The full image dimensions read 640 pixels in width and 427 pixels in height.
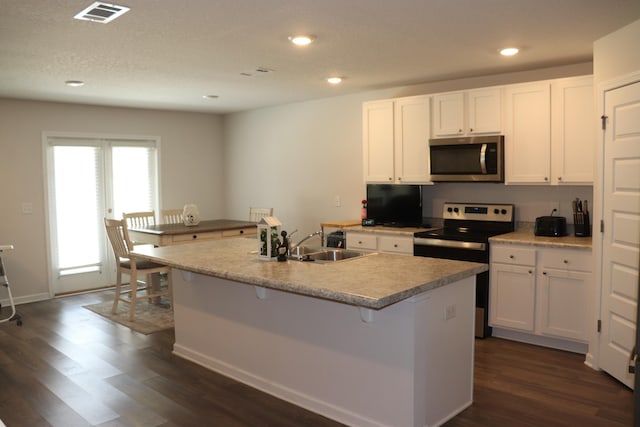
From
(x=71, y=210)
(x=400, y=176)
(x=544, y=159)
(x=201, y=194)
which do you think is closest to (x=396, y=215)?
(x=400, y=176)

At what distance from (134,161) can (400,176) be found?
375cm

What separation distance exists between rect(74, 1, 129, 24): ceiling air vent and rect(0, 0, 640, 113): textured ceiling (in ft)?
0.18

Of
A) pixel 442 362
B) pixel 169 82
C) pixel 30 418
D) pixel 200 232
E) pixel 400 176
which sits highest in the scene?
pixel 169 82

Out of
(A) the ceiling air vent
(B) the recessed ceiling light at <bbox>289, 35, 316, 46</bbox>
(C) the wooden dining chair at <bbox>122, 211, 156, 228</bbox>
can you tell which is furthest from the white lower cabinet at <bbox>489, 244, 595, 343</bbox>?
(C) the wooden dining chair at <bbox>122, 211, 156, 228</bbox>

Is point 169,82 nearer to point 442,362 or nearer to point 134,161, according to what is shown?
point 134,161

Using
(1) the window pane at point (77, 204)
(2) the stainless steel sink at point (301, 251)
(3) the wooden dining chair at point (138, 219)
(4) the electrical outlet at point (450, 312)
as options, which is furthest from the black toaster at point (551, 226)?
(1) the window pane at point (77, 204)

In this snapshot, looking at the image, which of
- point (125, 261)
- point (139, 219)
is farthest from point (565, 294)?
point (139, 219)

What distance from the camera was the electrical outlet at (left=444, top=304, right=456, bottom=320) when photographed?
2854 mm

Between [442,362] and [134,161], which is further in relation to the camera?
[134,161]

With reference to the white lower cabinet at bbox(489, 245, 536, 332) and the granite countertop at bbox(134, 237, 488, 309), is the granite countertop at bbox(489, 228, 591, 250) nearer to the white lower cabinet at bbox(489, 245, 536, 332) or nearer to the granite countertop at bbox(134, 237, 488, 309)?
the white lower cabinet at bbox(489, 245, 536, 332)

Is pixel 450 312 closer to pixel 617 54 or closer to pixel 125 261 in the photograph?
pixel 617 54

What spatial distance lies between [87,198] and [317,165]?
2931mm

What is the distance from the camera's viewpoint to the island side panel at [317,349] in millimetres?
2662

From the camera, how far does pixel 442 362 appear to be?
2840 millimetres
